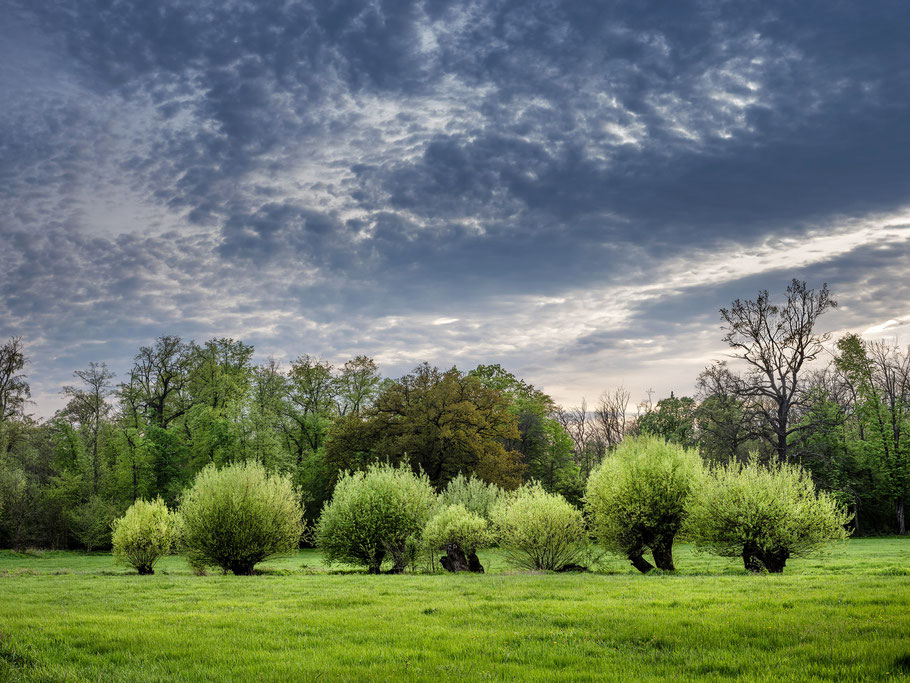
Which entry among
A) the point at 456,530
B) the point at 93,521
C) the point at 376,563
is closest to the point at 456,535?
the point at 456,530

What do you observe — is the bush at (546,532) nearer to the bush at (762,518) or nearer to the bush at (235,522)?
the bush at (762,518)

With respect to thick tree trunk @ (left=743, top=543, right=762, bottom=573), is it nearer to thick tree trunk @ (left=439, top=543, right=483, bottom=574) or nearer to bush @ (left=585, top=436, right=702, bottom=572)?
bush @ (left=585, top=436, right=702, bottom=572)

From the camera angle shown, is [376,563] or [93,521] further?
[93,521]

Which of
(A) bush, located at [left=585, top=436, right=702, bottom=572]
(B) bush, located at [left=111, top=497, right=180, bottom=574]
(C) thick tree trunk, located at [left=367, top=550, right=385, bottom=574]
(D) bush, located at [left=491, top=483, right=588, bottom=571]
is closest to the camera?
(A) bush, located at [left=585, top=436, right=702, bottom=572]

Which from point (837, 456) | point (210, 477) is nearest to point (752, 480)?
point (210, 477)

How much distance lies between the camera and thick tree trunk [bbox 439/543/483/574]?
24938 mm

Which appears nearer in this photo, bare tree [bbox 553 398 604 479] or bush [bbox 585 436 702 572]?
bush [bbox 585 436 702 572]

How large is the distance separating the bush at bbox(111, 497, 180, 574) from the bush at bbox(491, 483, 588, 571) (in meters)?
16.2

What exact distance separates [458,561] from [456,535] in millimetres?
1358

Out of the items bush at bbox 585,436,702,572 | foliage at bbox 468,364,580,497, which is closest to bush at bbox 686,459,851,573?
bush at bbox 585,436,702,572

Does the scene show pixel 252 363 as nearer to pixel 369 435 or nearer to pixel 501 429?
pixel 369 435

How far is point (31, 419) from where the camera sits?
2420 inches

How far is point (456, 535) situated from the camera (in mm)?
24625

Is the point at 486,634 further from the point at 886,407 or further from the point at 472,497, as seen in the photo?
the point at 886,407
